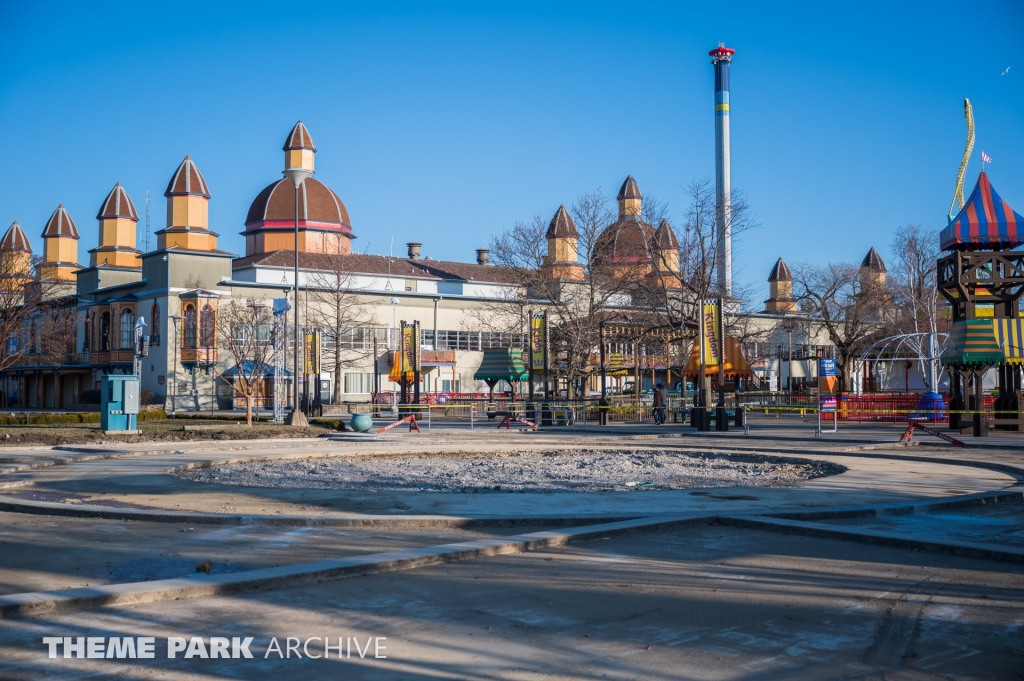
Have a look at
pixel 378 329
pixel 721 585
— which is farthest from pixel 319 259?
pixel 721 585

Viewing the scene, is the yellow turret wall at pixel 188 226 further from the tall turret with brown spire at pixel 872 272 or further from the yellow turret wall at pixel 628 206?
the tall turret with brown spire at pixel 872 272

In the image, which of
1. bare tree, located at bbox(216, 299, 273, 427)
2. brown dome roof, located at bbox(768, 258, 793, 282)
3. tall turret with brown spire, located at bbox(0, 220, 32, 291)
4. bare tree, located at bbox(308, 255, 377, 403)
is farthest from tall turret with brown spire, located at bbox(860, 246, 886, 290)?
tall turret with brown spire, located at bbox(0, 220, 32, 291)

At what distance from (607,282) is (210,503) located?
137ft

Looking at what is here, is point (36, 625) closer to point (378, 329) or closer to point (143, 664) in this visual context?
point (143, 664)

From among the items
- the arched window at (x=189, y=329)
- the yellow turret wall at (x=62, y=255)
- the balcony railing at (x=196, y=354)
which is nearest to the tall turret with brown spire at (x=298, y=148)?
the arched window at (x=189, y=329)

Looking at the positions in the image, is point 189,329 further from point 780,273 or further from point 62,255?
point 780,273

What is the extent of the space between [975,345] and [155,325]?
52.8 meters

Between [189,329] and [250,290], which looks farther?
[250,290]

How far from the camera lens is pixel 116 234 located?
3191 inches

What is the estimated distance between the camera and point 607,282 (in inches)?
2124

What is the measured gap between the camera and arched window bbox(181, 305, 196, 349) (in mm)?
64812

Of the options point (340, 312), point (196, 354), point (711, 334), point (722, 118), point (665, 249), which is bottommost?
point (711, 334)

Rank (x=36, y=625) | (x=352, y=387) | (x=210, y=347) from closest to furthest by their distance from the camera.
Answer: (x=36, y=625)
(x=210, y=347)
(x=352, y=387)

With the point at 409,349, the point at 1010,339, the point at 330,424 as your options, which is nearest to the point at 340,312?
the point at 409,349
